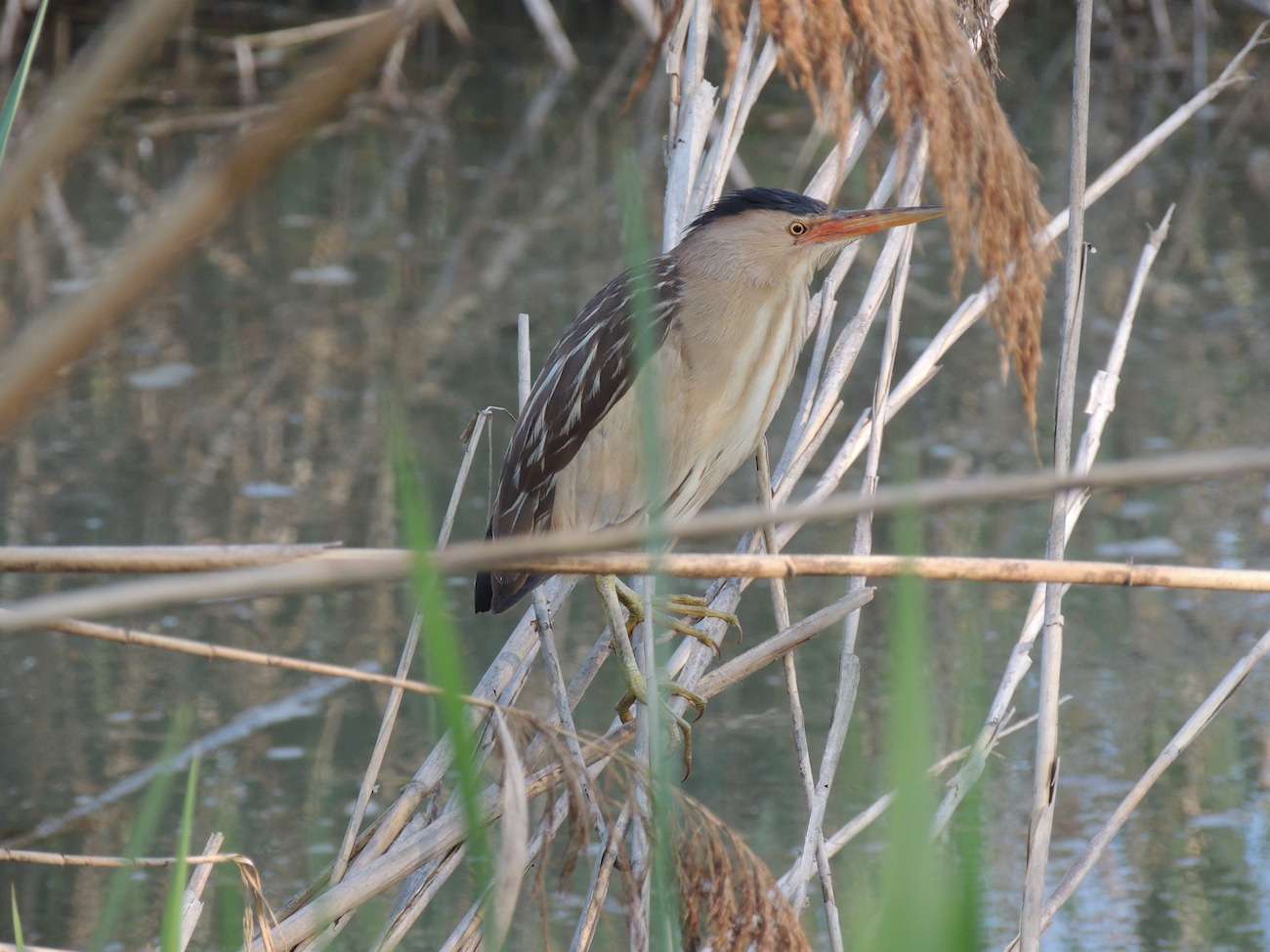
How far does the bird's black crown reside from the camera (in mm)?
1507

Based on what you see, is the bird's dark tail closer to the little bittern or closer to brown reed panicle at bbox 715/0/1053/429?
the little bittern

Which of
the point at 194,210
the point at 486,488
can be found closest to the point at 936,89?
the point at 194,210

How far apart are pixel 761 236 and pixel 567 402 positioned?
10.6 inches

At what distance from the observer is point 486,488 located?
2.92 m

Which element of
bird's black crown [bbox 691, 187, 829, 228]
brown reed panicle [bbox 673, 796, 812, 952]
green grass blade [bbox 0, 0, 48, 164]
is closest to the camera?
green grass blade [bbox 0, 0, 48, 164]

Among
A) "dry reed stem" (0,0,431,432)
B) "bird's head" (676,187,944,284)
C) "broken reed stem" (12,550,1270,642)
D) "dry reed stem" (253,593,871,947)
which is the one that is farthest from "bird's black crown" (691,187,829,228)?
"dry reed stem" (0,0,431,432)

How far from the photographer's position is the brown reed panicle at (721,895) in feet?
3.04

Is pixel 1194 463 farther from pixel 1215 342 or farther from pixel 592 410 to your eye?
pixel 1215 342

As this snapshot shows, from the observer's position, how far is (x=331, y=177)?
5.06 m

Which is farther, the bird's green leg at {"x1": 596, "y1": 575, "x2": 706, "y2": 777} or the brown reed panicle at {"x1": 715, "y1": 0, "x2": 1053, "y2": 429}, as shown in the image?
the bird's green leg at {"x1": 596, "y1": 575, "x2": 706, "y2": 777}

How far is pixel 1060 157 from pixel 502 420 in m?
2.49

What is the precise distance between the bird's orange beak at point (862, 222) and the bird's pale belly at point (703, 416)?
0.10 metres

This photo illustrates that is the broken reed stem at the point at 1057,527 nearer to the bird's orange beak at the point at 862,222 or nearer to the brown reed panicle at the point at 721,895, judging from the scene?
the bird's orange beak at the point at 862,222

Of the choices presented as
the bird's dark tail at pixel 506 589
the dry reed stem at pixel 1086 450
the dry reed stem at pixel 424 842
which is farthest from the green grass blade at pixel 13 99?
the dry reed stem at pixel 1086 450
